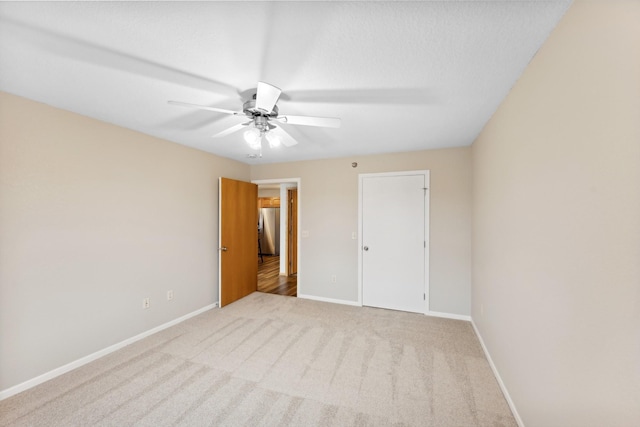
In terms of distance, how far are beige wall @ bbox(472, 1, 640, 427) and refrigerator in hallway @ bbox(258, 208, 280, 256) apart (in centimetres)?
702

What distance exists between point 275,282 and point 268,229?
11.1 ft

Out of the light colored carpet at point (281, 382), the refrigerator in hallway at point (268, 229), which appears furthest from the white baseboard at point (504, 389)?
the refrigerator in hallway at point (268, 229)

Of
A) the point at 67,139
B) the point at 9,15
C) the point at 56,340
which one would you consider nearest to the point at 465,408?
the point at 56,340

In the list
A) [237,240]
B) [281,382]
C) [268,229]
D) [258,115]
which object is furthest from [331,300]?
Answer: [268,229]

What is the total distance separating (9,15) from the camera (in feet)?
3.65

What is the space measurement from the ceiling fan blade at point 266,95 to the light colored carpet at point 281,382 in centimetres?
209

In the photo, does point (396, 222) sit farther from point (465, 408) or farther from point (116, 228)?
point (116, 228)

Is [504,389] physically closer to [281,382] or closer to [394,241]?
[281,382]

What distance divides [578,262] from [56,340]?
3.60 metres

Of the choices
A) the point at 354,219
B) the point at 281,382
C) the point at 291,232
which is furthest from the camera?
the point at 291,232

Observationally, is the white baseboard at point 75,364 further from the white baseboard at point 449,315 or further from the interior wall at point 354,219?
the white baseboard at point 449,315

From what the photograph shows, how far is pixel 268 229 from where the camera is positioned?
813cm

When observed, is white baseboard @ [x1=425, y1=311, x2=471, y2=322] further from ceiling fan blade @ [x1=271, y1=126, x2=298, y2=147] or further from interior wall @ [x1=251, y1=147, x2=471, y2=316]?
ceiling fan blade @ [x1=271, y1=126, x2=298, y2=147]

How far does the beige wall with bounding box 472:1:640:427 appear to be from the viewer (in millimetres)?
757
